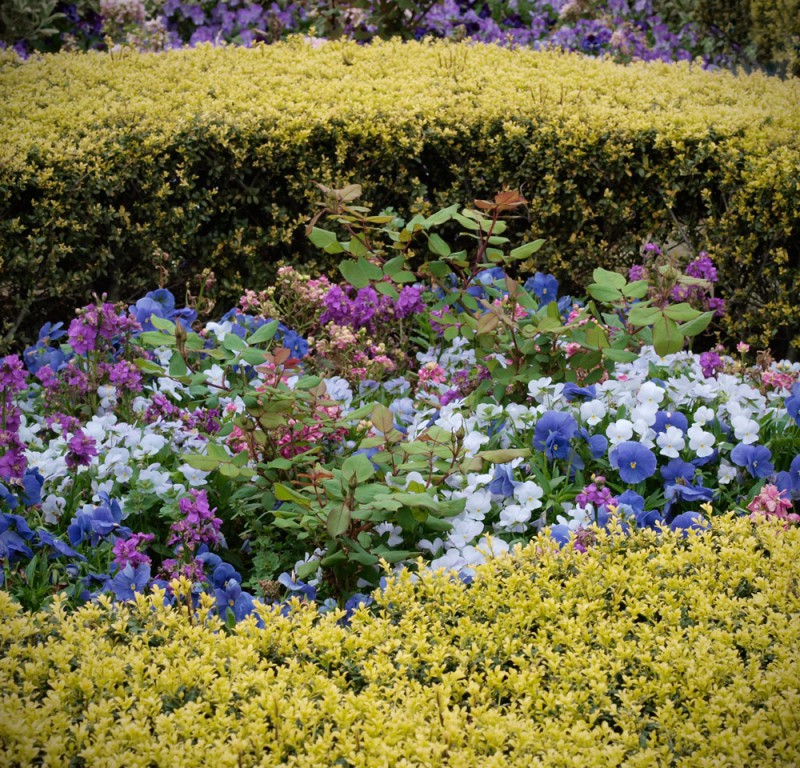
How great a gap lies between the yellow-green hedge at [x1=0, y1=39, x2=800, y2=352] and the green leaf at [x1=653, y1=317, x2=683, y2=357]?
1.51 m

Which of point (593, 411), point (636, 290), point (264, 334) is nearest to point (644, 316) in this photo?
point (636, 290)

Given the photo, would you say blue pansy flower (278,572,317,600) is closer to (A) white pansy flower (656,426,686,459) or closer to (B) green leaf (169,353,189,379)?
(B) green leaf (169,353,189,379)

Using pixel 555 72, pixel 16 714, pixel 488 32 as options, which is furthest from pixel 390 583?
pixel 488 32

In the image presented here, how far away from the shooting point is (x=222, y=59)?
5215 mm

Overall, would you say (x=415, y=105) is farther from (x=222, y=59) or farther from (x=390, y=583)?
(x=390, y=583)

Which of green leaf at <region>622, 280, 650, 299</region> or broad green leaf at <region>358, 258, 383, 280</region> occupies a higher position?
green leaf at <region>622, 280, 650, 299</region>

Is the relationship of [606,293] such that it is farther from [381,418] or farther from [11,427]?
[11,427]

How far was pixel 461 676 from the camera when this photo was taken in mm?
1765

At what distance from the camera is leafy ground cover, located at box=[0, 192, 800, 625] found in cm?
242

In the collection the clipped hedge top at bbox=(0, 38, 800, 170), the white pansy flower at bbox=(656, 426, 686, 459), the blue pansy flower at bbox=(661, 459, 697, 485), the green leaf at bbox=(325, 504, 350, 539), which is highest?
the clipped hedge top at bbox=(0, 38, 800, 170)

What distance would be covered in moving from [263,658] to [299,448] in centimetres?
104

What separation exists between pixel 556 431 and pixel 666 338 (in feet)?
1.41

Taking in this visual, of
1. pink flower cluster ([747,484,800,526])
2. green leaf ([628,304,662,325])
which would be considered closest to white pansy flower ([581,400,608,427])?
green leaf ([628,304,662,325])

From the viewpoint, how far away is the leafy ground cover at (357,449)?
2.42 m
